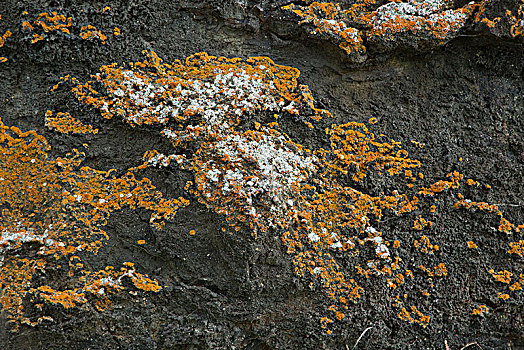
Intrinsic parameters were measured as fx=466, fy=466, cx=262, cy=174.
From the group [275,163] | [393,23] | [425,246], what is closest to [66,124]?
[275,163]

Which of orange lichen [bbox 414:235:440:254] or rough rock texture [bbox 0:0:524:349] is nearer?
rough rock texture [bbox 0:0:524:349]

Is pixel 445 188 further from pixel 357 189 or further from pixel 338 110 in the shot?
pixel 338 110

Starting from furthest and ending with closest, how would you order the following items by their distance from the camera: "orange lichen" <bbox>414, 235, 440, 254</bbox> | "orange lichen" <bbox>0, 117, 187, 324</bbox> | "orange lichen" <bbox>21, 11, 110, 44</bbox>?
"orange lichen" <bbox>414, 235, 440, 254</bbox>
"orange lichen" <bbox>21, 11, 110, 44</bbox>
"orange lichen" <bbox>0, 117, 187, 324</bbox>

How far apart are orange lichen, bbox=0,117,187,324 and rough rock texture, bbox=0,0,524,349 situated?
1.8 inches

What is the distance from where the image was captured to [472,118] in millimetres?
1872

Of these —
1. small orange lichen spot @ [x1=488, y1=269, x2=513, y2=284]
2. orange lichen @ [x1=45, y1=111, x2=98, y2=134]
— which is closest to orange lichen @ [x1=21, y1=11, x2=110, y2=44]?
orange lichen @ [x1=45, y1=111, x2=98, y2=134]

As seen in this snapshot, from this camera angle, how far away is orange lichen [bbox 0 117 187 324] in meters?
1.56

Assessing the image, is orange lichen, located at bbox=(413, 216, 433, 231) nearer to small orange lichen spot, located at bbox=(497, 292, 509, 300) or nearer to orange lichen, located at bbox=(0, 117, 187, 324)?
small orange lichen spot, located at bbox=(497, 292, 509, 300)

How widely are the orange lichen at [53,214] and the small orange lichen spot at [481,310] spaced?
1.17 m

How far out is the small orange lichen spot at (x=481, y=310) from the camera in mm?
1773

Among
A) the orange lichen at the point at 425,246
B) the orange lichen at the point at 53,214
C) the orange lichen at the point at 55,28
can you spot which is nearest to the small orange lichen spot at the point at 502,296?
the orange lichen at the point at 425,246

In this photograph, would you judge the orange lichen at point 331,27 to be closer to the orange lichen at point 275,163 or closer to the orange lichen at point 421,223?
the orange lichen at point 275,163

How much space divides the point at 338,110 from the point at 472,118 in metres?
0.54

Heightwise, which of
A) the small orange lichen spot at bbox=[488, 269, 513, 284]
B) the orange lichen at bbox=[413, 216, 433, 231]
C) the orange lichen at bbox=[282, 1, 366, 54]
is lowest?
the small orange lichen spot at bbox=[488, 269, 513, 284]
